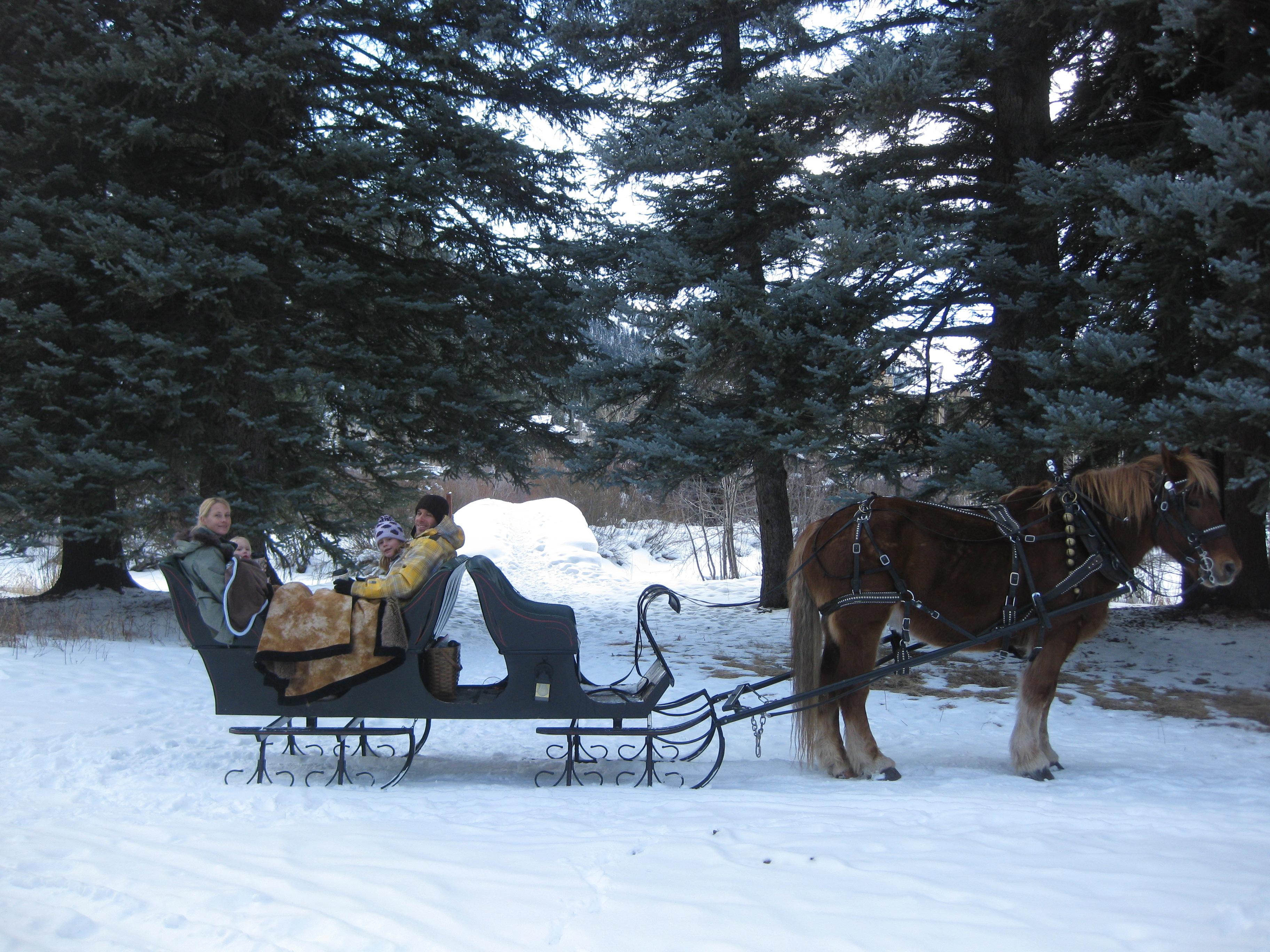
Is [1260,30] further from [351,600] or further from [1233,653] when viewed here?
[351,600]

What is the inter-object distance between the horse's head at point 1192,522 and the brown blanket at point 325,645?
455 cm

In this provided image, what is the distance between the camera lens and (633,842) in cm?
341

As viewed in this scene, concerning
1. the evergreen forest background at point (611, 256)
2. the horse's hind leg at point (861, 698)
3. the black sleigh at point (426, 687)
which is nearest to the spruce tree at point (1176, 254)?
the evergreen forest background at point (611, 256)

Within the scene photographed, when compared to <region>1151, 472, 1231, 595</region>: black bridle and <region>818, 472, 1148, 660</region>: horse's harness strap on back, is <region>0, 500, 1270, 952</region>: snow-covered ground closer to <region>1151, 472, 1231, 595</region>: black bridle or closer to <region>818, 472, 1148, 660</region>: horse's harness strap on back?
<region>818, 472, 1148, 660</region>: horse's harness strap on back

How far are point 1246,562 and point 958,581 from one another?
6.89 metres

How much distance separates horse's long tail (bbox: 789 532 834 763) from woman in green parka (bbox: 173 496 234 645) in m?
3.32

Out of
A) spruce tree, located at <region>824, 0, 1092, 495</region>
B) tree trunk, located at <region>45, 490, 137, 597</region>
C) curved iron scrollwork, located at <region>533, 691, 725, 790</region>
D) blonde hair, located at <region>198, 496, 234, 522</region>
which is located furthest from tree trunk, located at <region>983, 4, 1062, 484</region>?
tree trunk, located at <region>45, 490, 137, 597</region>

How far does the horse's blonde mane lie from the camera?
→ 16.5ft

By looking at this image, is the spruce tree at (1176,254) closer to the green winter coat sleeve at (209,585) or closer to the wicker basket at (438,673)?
the wicker basket at (438,673)

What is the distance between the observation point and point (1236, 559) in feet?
15.6

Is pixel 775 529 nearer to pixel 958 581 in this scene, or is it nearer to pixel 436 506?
pixel 958 581

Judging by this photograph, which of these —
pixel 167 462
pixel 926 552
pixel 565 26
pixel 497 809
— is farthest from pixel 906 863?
pixel 565 26

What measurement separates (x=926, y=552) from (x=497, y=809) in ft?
9.58

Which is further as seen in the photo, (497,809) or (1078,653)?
(1078,653)
